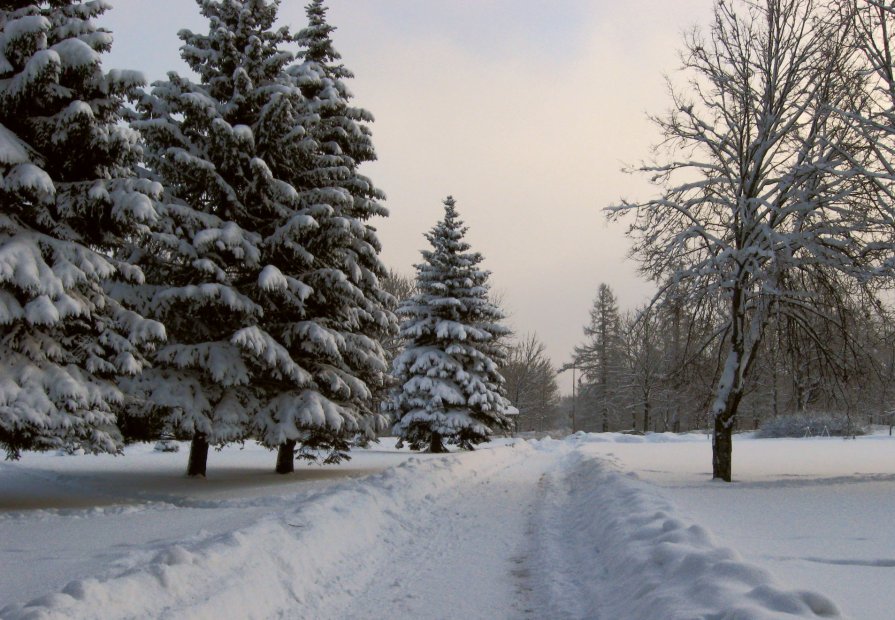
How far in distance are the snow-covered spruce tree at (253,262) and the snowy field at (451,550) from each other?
1849mm

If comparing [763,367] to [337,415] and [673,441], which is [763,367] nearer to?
[337,415]

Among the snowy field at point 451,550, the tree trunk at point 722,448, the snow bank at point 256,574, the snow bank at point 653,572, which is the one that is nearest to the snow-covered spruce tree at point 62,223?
the snowy field at point 451,550

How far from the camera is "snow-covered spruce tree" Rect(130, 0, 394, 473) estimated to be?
40.6 ft

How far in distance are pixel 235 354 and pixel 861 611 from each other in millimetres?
11144

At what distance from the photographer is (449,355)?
24531mm

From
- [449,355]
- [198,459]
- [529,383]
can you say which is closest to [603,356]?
[529,383]

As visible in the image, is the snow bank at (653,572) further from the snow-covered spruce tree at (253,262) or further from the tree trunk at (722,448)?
the snow-covered spruce tree at (253,262)

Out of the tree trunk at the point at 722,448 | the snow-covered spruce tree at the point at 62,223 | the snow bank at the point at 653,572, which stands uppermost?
the snow-covered spruce tree at the point at 62,223

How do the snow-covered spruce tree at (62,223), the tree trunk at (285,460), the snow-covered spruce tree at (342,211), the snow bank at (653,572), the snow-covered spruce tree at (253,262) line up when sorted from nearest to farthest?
the snow bank at (653,572), the snow-covered spruce tree at (62,223), the snow-covered spruce tree at (253,262), the snow-covered spruce tree at (342,211), the tree trunk at (285,460)

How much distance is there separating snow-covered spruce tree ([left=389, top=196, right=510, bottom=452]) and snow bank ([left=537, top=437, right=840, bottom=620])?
14.8 meters

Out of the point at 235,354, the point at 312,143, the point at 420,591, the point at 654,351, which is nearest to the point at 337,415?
the point at 235,354

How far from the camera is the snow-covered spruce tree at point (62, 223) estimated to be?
8430 mm

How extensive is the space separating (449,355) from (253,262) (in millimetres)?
12706

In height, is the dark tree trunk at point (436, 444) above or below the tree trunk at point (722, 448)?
below
